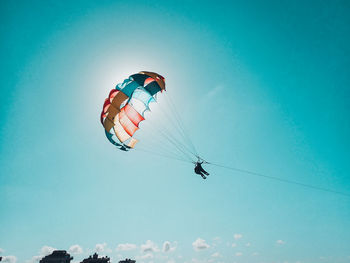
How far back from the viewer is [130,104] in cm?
1453

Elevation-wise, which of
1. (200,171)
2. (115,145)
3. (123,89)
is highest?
(123,89)

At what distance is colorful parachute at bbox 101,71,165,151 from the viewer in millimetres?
13516

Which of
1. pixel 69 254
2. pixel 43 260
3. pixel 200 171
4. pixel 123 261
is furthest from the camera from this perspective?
pixel 123 261

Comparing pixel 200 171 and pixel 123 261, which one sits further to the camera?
pixel 123 261

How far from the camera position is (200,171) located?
13391mm

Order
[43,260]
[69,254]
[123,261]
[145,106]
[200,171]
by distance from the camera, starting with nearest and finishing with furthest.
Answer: [200,171] → [145,106] → [43,260] → [69,254] → [123,261]

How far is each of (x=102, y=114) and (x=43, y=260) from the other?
159 feet

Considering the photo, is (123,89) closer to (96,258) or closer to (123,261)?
(96,258)

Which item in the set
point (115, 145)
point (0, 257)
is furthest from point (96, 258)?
point (115, 145)

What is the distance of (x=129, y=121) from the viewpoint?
14656 millimetres

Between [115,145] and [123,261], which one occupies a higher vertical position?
[115,145]

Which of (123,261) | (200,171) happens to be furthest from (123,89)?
(123,261)

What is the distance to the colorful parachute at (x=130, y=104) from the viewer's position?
13516mm

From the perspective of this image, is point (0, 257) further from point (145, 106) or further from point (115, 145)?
point (145, 106)
